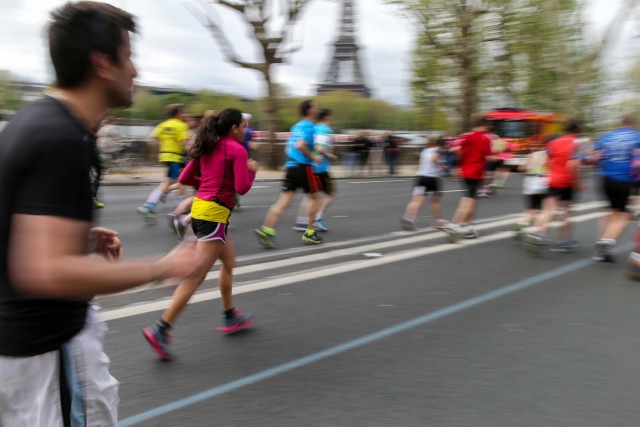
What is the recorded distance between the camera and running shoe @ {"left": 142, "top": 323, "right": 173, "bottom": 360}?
418 centimetres

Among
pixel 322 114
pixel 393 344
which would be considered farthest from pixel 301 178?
pixel 393 344

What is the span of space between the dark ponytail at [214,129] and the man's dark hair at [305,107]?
427cm

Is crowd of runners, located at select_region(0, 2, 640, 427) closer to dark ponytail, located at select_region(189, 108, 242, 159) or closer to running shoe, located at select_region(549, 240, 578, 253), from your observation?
dark ponytail, located at select_region(189, 108, 242, 159)

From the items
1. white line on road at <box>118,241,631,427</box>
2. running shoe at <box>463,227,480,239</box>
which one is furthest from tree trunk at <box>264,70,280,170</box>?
white line on road at <box>118,241,631,427</box>

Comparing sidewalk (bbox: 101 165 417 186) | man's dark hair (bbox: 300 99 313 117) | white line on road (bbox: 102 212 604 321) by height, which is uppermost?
man's dark hair (bbox: 300 99 313 117)

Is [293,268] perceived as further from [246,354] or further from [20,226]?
[20,226]

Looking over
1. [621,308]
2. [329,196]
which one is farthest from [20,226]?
[329,196]

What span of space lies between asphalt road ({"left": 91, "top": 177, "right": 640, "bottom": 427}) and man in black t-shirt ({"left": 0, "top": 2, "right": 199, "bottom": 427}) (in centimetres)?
31

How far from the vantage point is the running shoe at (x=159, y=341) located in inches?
164

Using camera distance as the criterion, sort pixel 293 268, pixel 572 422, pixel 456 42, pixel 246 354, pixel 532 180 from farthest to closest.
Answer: pixel 456 42
pixel 532 180
pixel 293 268
pixel 246 354
pixel 572 422

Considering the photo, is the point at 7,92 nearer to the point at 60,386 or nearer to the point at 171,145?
the point at 171,145

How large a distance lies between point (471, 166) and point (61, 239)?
27.9ft

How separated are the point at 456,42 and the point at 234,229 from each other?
22051 millimetres

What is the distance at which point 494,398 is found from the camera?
3.57m
